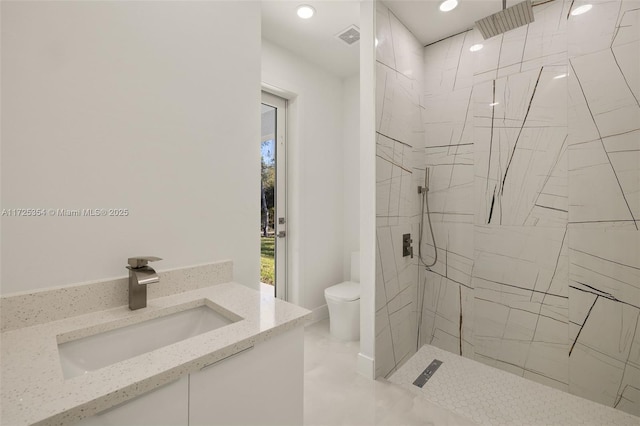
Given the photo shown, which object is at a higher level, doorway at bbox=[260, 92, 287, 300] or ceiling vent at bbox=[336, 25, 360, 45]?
ceiling vent at bbox=[336, 25, 360, 45]

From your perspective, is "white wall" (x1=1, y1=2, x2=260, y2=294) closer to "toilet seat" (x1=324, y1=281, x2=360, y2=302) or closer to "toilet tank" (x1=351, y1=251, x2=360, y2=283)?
"toilet seat" (x1=324, y1=281, x2=360, y2=302)

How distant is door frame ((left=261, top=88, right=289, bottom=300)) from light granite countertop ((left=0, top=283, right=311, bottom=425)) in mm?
1723

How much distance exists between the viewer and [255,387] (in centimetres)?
94

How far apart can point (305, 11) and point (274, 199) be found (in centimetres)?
159

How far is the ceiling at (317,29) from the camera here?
6.99 ft

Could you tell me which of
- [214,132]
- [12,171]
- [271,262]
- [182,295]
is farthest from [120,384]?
[271,262]

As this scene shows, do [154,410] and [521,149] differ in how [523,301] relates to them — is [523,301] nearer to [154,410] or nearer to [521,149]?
[521,149]

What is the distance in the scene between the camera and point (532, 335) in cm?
209

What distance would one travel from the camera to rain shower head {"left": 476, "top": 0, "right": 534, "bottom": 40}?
179 cm

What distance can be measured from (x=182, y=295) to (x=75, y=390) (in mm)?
642

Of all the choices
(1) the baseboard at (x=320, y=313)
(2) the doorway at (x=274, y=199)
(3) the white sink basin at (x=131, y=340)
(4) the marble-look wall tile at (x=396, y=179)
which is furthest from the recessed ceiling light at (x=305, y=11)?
(1) the baseboard at (x=320, y=313)

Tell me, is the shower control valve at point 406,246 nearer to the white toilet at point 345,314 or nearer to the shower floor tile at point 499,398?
the white toilet at point 345,314

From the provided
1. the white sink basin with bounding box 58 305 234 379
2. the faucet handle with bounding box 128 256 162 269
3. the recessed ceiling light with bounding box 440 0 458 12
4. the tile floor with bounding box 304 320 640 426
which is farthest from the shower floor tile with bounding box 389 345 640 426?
the recessed ceiling light with bounding box 440 0 458 12

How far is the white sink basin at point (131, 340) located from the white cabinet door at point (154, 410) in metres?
0.31
